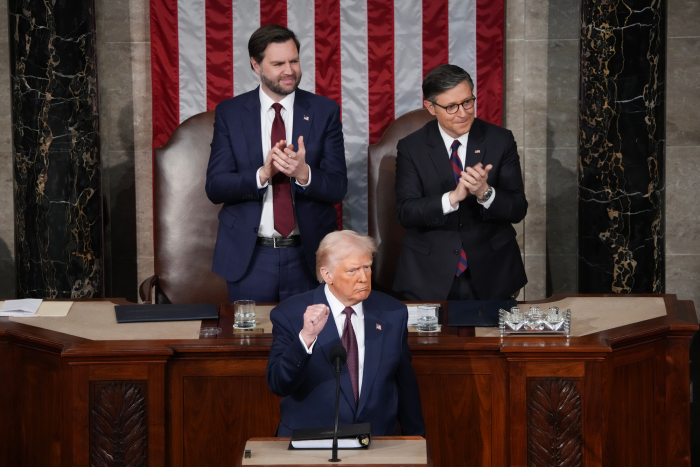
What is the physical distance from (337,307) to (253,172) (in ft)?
4.05

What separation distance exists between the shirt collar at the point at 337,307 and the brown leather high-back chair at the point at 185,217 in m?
2.29

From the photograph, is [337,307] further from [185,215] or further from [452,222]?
[185,215]

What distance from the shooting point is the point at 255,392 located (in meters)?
3.53

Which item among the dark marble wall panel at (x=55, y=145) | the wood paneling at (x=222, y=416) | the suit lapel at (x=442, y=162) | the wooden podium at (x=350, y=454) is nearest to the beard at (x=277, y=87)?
the suit lapel at (x=442, y=162)

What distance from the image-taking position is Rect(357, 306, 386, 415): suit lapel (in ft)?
9.80

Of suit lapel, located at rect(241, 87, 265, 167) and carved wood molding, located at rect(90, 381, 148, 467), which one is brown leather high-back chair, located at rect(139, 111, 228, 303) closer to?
suit lapel, located at rect(241, 87, 265, 167)

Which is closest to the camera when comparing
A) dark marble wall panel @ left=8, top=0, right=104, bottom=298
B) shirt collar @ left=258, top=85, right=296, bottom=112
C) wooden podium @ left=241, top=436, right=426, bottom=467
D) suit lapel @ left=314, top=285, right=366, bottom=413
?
wooden podium @ left=241, top=436, right=426, bottom=467

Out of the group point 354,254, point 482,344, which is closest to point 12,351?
point 354,254

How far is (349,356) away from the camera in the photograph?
119 inches

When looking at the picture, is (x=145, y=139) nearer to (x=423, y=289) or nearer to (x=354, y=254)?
(x=423, y=289)

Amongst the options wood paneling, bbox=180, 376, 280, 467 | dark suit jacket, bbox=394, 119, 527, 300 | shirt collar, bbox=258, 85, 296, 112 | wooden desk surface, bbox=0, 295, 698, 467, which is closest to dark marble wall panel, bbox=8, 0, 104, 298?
shirt collar, bbox=258, 85, 296, 112

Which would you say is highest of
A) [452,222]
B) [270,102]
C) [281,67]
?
[281,67]

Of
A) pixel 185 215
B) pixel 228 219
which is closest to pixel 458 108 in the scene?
pixel 228 219

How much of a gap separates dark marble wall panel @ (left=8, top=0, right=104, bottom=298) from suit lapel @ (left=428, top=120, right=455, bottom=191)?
2.32 meters
